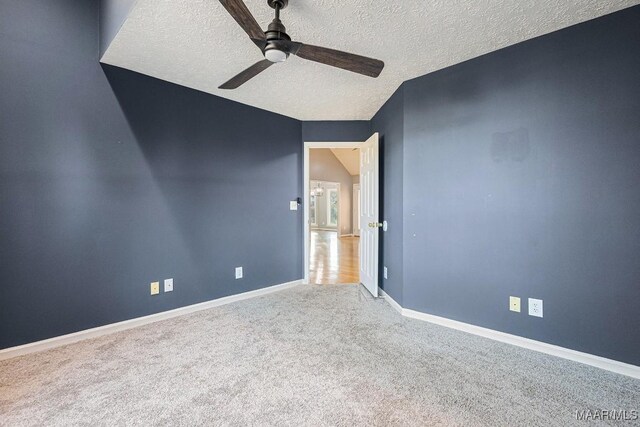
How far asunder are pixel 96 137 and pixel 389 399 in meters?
3.04

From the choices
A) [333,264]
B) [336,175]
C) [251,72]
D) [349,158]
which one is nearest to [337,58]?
[251,72]

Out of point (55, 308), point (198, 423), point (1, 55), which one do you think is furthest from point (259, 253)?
point (1, 55)

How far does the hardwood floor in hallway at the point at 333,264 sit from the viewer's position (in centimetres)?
457

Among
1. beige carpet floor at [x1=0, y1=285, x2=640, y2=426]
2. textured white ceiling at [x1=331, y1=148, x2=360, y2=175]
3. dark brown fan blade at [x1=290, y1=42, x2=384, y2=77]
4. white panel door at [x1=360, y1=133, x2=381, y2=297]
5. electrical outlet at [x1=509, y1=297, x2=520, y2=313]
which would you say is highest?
textured white ceiling at [x1=331, y1=148, x2=360, y2=175]

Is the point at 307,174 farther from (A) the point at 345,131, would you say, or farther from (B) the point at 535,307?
Result: (B) the point at 535,307

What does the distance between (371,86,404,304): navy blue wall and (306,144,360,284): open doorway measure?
75 centimetres

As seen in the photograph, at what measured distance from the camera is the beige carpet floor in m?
1.57

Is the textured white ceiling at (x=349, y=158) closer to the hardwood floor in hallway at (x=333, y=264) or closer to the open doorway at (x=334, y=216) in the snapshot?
the open doorway at (x=334, y=216)

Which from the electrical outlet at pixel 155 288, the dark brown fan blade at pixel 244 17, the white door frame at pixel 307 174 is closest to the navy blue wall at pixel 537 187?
the white door frame at pixel 307 174

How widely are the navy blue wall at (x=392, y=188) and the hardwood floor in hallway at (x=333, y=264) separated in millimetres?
1021

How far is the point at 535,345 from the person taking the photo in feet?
7.45

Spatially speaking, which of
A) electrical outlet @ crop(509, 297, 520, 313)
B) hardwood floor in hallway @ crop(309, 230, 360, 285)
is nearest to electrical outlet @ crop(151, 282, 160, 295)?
hardwood floor in hallway @ crop(309, 230, 360, 285)

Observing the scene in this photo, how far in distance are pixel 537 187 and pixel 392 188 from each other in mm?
1408

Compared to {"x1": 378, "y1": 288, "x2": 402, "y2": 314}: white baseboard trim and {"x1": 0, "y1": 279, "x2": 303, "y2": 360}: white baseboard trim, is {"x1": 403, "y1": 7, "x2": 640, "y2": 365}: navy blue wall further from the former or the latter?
{"x1": 0, "y1": 279, "x2": 303, "y2": 360}: white baseboard trim
